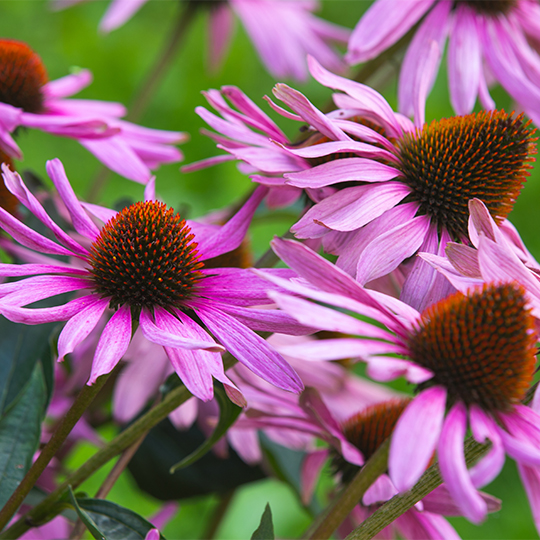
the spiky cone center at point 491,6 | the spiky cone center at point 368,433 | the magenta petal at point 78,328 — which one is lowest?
the spiky cone center at point 368,433

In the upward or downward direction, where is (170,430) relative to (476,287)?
downward

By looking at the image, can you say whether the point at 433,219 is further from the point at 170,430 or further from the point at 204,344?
the point at 170,430

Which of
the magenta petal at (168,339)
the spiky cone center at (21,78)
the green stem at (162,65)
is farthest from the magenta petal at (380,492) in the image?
the green stem at (162,65)

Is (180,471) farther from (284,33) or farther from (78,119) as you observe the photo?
(284,33)

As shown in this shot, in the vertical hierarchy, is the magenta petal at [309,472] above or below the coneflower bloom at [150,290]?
below

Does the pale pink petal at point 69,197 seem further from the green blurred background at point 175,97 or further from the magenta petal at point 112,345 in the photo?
the green blurred background at point 175,97

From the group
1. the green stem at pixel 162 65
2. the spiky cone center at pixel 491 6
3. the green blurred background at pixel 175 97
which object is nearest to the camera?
the spiky cone center at pixel 491 6

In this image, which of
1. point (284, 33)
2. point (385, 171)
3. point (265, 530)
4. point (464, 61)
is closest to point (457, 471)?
point (265, 530)

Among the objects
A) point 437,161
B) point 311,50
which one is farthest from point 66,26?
point 437,161
